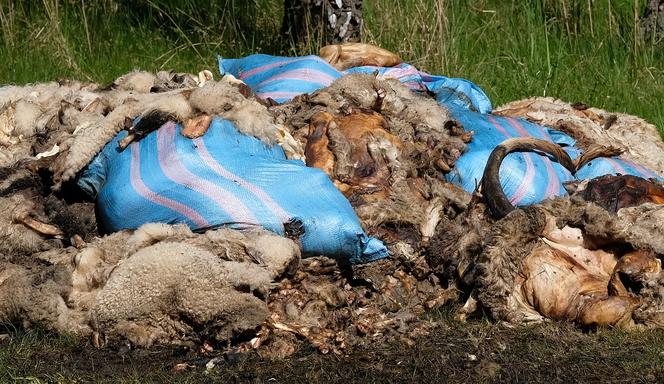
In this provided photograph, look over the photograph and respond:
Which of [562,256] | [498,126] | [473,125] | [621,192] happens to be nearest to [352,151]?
[473,125]

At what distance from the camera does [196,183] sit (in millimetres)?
4352

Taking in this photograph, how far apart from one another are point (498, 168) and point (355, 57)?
161 cm

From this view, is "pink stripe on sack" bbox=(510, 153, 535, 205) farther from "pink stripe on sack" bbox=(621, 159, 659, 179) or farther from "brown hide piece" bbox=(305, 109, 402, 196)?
"pink stripe on sack" bbox=(621, 159, 659, 179)

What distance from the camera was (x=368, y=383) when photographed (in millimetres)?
3711

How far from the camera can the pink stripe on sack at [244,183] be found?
4297mm

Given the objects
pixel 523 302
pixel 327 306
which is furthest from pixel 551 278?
pixel 327 306

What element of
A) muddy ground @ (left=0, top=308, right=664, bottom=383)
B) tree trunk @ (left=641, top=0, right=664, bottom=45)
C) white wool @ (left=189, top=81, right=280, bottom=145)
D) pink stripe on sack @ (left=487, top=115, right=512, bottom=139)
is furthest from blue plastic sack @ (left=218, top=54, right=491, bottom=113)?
tree trunk @ (left=641, top=0, right=664, bottom=45)

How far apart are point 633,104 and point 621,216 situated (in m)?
3.18

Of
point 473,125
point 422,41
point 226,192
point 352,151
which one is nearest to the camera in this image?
point 226,192

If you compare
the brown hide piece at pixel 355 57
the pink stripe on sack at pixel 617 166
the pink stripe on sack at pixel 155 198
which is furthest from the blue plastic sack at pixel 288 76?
the pink stripe on sack at pixel 617 166

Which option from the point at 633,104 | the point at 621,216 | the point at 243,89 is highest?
the point at 243,89

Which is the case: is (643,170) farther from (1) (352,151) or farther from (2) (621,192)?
(1) (352,151)

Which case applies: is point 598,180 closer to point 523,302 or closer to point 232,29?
point 523,302

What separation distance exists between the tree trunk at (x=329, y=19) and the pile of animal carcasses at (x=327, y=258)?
Result: 85.7 inches
